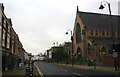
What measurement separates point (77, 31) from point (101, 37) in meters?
11.6

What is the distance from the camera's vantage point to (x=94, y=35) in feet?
213

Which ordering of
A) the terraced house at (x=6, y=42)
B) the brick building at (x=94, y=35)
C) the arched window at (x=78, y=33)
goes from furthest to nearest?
the arched window at (x=78, y=33) < the brick building at (x=94, y=35) < the terraced house at (x=6, y=42)

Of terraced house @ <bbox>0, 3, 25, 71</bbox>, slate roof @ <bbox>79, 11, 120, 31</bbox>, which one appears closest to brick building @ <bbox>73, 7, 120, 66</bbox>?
slate roof @ <bbox>79, 11, 120, 31</bbox>

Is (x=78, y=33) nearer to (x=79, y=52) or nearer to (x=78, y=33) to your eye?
(x=78, y=33)

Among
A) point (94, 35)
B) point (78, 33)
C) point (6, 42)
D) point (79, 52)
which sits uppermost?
point (78, 33)

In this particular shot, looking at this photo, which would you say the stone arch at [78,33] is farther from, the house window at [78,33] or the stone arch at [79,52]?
the stone arch at [79,52]

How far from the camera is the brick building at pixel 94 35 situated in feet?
184

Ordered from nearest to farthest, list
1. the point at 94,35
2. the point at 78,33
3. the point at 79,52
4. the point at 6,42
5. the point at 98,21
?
the point at 6,42
the point at 94,35
the point at 79,52
the point at 78,33
the point at 98,21

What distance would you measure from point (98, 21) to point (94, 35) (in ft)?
37.4

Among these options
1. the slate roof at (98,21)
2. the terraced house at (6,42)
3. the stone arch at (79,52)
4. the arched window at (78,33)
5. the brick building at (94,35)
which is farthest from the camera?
the slate roof at (98,21)

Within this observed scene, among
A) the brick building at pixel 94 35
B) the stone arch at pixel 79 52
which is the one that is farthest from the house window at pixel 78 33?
the stone arch at pixel 79 52

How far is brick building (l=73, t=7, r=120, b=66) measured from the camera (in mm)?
56031

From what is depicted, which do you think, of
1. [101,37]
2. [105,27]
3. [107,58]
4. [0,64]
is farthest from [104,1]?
[105,27]

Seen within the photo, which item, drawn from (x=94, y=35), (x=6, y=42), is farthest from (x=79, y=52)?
(x=6, y=42)
